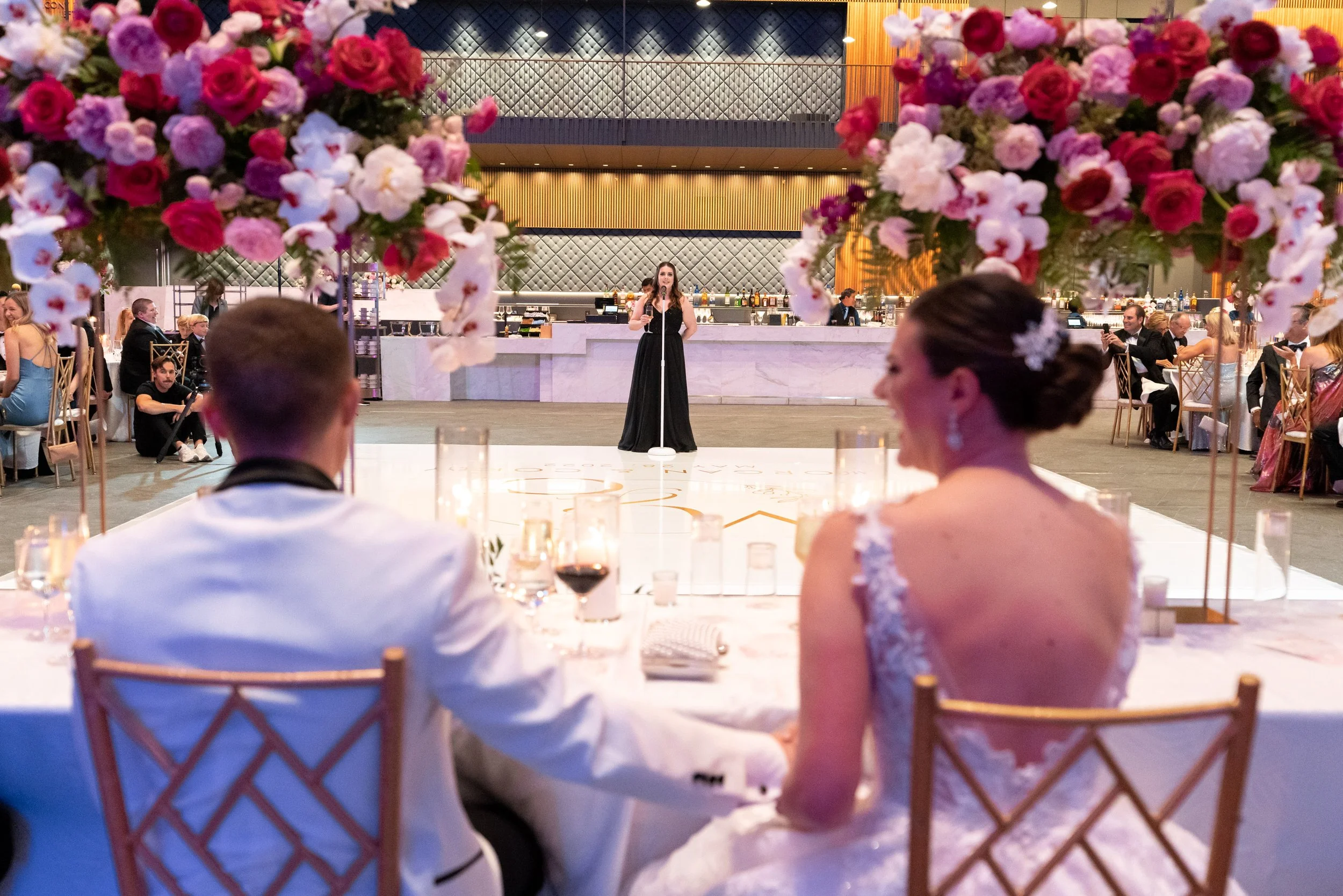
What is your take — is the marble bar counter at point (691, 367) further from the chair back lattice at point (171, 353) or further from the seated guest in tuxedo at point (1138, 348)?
the chair back lattice at point (171, 353)

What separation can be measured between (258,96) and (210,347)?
27.5 inches

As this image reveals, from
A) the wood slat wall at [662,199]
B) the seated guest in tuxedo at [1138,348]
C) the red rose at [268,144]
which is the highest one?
the wood slat wall at [662,199]

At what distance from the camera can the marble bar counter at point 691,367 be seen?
12922mm

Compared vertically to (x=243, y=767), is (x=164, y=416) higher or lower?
lower

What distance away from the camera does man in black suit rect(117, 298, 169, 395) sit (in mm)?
8289

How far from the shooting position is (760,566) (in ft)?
7.14

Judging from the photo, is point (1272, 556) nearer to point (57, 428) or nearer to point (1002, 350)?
point (1002, 350)

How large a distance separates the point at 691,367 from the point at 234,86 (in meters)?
11.4

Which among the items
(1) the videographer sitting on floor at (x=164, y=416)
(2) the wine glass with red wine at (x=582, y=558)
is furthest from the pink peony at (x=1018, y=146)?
(1) the videographer sitting on floor at (x=164, y=416)

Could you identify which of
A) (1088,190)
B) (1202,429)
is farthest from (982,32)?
(1202,429)

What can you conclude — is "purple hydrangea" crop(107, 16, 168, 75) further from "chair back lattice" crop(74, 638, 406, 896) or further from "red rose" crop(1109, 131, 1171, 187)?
"red rose" crop(1109, 131, 1171, 187)

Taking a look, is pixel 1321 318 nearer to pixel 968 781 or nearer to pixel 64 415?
pixel 968 781

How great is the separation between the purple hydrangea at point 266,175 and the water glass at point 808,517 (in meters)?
1.08

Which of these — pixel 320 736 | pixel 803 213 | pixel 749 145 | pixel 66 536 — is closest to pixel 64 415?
pixel 66 536
